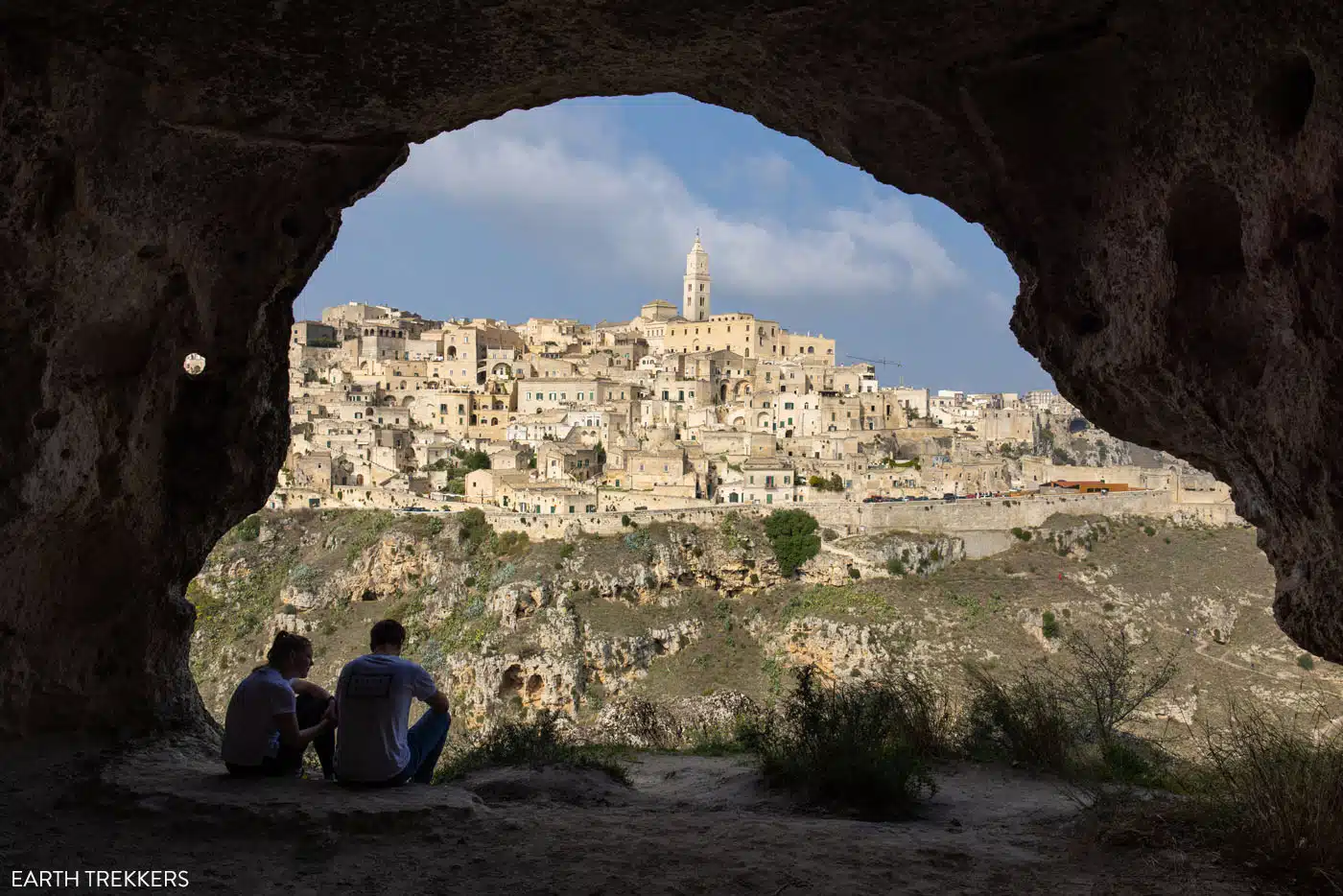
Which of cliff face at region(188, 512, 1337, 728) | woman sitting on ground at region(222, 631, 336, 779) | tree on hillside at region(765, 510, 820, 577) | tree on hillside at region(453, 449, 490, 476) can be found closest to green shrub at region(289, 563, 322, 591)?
cliff face at region(188, 512, 1337, 728)

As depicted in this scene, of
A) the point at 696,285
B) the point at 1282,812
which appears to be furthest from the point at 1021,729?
the point at 696,285

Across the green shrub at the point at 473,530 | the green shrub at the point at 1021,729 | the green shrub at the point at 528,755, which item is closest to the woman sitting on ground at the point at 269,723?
the green shrub at the point at 528,755

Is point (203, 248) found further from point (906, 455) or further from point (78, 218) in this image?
point (906, 455)

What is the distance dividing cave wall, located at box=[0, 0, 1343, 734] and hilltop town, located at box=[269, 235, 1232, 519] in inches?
1478

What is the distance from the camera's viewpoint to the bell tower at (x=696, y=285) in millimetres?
115625

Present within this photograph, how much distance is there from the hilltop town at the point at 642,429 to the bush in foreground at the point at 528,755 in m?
34.9

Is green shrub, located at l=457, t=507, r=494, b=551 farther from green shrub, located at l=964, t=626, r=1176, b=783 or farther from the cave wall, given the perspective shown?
the cave wall

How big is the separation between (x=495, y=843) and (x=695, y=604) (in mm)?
36301

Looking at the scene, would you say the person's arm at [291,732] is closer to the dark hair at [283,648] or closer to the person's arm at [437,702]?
the dark hair at [283,648]

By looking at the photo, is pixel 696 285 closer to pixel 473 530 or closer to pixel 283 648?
pixel 473 530

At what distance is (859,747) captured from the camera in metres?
5.36

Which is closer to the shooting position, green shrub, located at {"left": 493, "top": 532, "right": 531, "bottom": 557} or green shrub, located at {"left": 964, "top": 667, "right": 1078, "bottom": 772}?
green shrub, located at {"left": 964, "top": 667, "right": 1078, "bottom": 772}

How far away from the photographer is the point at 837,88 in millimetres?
4668

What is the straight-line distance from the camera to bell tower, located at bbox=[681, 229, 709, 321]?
4552 inches
